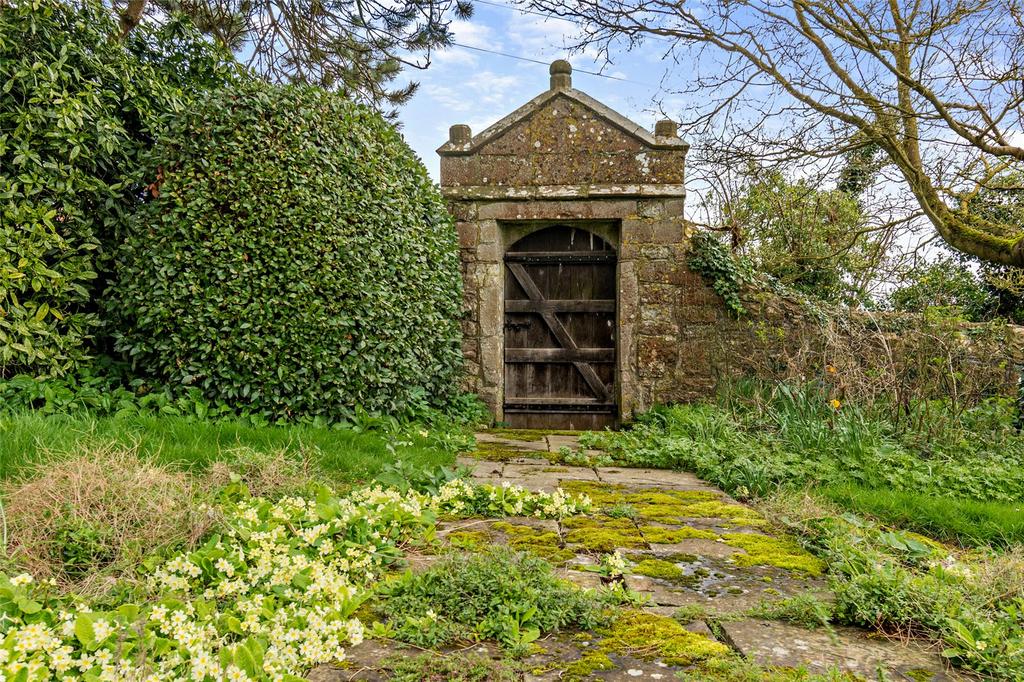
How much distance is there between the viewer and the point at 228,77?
567 centimetres

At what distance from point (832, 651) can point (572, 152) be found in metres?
5.99

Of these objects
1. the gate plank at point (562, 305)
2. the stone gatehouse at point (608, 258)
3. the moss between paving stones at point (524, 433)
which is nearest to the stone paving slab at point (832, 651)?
the moss between paving stones at point (524, 433)

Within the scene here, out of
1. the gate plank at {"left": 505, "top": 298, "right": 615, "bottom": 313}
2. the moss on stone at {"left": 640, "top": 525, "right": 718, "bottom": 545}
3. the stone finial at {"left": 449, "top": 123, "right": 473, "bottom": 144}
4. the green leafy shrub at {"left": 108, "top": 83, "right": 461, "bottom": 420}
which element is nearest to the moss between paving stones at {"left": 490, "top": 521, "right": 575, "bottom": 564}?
the moss on stone at {"left": 640, "top": 525, "right": 718, "bottom": 545}

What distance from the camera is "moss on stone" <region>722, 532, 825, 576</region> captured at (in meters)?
2.70

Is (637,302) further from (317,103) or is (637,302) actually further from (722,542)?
(722,542)

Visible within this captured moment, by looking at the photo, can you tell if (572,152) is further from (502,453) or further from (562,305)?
(502,453)

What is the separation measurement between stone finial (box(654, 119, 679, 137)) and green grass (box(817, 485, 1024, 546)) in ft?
14.6

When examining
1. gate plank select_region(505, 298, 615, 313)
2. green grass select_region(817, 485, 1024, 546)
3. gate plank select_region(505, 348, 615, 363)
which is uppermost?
gate plank select_region(505, 298, 615, 313)

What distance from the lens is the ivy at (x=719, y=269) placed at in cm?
709

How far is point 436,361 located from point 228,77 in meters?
3.10

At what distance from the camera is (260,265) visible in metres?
4.77

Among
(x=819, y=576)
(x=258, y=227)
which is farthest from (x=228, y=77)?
(x=819, y=576)

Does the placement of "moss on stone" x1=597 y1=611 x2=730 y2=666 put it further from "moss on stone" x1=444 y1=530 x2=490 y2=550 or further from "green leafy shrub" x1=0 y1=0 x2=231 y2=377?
"green leafy shrub" x1=0 y1=0 x2=231 y2=377

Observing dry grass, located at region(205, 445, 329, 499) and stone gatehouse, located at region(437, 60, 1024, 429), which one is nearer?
dry grass, located at region(205, 445, 329, 499)
